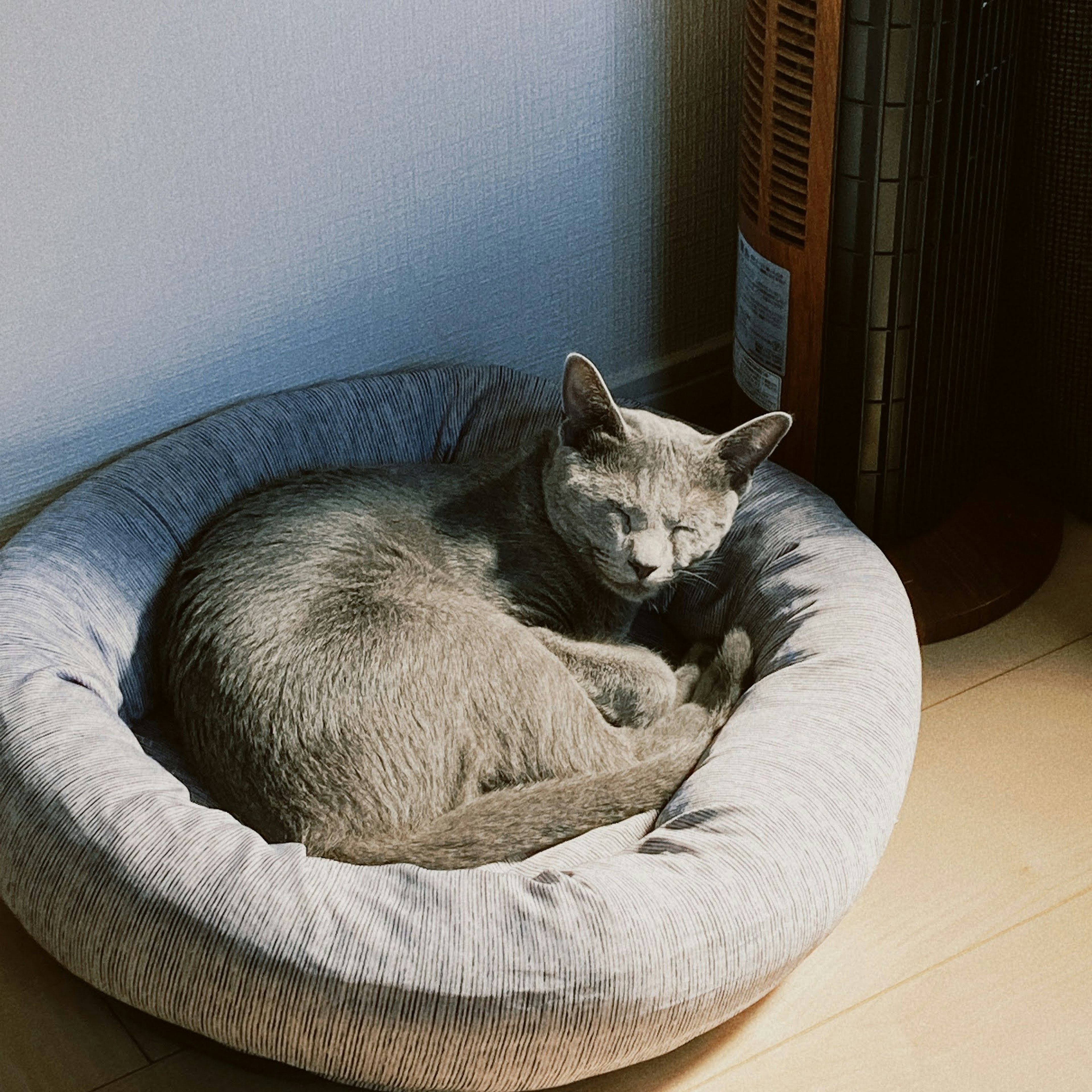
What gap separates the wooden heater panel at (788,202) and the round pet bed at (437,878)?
29 centimetres

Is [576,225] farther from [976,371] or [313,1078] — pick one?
[313,1078]

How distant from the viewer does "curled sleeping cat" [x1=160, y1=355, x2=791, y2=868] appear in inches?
52.9

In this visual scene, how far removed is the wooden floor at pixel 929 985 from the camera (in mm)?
1302

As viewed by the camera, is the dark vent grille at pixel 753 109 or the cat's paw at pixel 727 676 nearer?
the cat's paw at pixel 727 676

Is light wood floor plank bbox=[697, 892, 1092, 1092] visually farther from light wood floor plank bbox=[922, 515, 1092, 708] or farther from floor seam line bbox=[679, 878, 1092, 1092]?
light wood floor plank bbox=[922, 515, 1092, 708]

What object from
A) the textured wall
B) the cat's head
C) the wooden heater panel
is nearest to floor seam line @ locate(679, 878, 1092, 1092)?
the cat's head

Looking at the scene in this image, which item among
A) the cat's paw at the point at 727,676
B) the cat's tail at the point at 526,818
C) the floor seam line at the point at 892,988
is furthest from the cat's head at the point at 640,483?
the floor seam line at the point at 892,988

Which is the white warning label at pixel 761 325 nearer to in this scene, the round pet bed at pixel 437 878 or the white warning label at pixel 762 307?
the white warning label at pixel 762 307

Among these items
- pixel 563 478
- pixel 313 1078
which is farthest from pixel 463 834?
pixel 563 478

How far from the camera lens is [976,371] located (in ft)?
5.96

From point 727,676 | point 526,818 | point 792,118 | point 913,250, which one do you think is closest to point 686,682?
point 727,676

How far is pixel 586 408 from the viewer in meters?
1.50

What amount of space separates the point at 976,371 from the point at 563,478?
647 millimetres

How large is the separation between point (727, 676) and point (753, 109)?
2.39 ft
